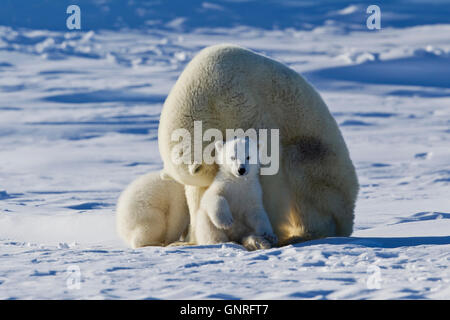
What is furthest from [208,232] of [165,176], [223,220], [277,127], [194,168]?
[277,127]

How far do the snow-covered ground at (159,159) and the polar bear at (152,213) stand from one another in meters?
0.37

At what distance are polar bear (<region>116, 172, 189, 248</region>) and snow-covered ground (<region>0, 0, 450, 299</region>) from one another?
1.20 feet

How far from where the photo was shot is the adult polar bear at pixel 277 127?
4613mm

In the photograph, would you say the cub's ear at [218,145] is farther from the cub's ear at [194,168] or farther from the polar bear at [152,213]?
the polar bear at [152,213]

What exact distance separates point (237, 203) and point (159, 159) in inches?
278

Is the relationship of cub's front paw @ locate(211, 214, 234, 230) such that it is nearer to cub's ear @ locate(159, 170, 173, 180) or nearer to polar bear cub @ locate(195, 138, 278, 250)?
polar bear cub @ locate(195, 138, 278, 250)

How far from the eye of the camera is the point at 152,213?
191 inches

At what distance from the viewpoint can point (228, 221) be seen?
4301 mm

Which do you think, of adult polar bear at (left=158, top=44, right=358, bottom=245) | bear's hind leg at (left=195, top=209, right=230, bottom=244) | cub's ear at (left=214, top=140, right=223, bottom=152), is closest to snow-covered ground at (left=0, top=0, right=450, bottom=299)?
bear's hind leg at (left=195, top=209, right=230, bottom=244)

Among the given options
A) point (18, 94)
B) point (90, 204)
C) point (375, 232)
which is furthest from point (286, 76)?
point (18, 94)

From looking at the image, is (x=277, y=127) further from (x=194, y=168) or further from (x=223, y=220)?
(x=223, y=220)

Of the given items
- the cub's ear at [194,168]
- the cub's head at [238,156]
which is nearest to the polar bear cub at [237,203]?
the cub's head at [238,156]
